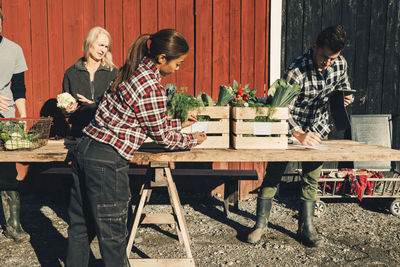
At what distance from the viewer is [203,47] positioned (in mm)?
4988

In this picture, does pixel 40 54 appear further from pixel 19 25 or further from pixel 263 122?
pixel 263 122

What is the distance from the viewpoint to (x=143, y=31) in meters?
4.95

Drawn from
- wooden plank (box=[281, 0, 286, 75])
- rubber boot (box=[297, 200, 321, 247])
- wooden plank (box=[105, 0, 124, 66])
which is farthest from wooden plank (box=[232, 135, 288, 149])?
wooden plank (box=[105, 0, 124, 66])

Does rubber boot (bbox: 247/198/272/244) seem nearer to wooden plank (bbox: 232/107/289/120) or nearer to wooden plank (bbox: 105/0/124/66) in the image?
wooden plank (bbox: 232/107/289/120)

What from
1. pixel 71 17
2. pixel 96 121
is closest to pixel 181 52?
pixel 96 121

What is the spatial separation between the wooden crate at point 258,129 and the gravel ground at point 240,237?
44.8 inches

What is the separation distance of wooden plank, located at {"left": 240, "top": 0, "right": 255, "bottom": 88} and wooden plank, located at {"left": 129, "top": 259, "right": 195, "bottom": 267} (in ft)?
9.35

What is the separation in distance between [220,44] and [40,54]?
8.25ft

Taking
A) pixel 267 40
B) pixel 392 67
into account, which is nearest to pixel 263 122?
pixel 267 40

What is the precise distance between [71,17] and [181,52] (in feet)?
10.6

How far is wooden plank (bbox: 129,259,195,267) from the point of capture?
2941 mm

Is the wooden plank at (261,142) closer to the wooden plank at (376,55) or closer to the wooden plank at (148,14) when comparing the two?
the wooden plank at (148,14)

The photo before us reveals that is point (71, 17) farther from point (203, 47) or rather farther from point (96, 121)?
point (96, 121)

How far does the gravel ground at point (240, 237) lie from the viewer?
3338 millimetres
